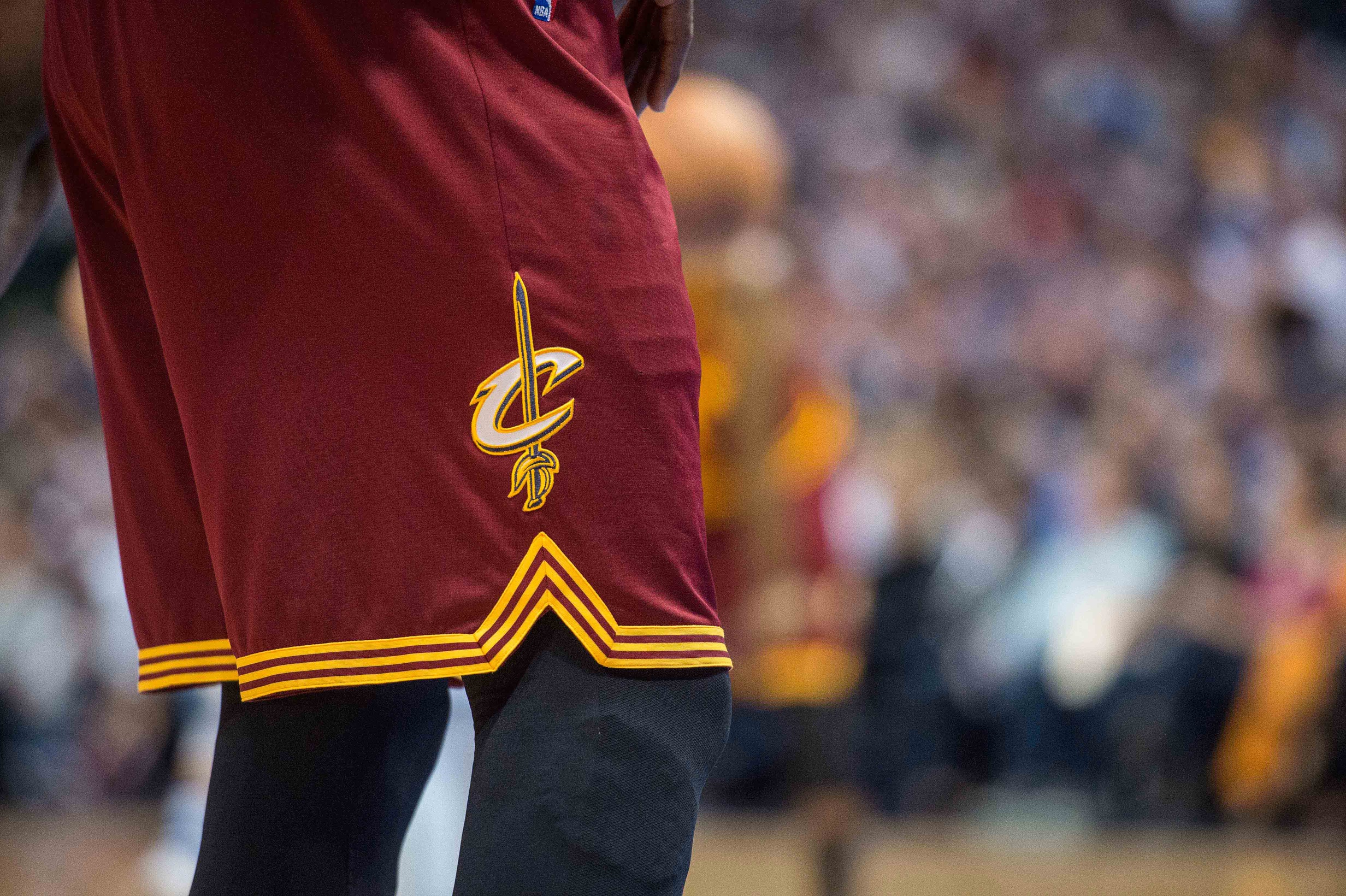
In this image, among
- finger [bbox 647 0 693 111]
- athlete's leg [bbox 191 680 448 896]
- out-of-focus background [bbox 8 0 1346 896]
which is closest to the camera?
athlete's leg [bbox 191 680 448 896]

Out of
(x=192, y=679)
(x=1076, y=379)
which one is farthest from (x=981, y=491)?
(x=192, y=679)

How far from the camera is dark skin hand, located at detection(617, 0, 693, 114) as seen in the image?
1.15 meters

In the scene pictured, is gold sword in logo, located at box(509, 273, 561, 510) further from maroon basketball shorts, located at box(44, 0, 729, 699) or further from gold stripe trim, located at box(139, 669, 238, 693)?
gold stripe trim, located at box(139, 669, 238, 693)

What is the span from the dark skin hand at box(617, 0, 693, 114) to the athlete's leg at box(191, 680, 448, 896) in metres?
0.48

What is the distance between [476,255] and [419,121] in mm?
91

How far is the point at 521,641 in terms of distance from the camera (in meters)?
0.90

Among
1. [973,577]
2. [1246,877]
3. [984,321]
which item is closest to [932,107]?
[984,321]

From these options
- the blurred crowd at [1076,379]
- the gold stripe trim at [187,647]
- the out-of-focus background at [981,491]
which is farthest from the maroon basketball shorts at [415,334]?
the blurred crowd at [1076,379]

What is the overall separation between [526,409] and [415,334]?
0.27 feet

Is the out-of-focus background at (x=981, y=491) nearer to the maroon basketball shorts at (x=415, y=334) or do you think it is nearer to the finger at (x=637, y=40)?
the finger at (x=637, y=40)

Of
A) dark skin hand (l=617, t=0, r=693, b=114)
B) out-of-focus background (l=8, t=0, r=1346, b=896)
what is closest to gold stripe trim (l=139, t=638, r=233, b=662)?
dark skin hand (l=617, t=0, r=693, b=114)

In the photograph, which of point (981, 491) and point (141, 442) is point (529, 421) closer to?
point (141, 442)

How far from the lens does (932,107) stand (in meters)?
8.72

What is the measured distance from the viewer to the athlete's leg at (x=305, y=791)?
1.03 meters
